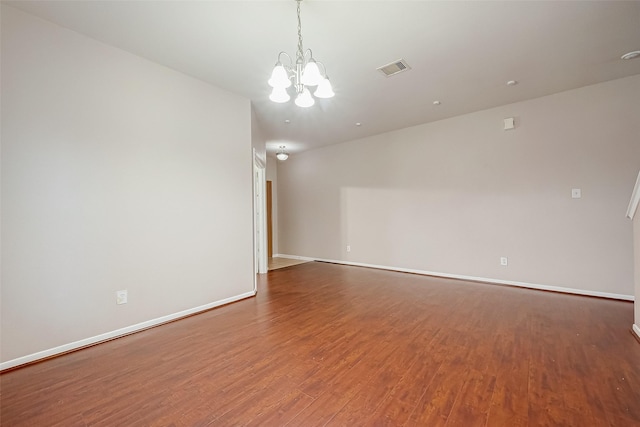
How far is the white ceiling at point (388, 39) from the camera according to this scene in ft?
7.13

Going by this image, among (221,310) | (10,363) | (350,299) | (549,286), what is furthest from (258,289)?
(549,286)

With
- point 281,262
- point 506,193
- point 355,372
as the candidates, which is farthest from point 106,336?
point 506,193

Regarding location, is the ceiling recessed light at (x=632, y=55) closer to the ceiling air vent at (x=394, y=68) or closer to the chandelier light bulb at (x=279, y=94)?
the ceiling air vent at (x=394, y=68)

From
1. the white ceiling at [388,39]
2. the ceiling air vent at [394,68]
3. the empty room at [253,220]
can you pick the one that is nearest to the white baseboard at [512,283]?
the empty room at [253,220]

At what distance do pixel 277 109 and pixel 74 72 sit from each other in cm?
241

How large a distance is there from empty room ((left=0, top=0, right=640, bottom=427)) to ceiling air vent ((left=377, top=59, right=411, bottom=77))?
0.07 ft

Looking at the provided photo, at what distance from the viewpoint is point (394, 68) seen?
306cm

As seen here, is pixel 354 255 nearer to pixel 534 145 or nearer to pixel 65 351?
pixel 534 145

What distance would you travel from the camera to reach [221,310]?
3.33 metres

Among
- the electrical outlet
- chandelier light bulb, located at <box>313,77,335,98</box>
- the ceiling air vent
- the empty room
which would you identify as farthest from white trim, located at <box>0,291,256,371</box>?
the ceiling air vent

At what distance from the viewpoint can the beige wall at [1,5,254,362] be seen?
213 cm

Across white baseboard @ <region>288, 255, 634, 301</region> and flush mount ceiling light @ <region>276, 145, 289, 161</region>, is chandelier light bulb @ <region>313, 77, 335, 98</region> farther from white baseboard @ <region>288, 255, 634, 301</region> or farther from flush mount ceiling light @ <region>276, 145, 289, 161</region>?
flush mount ceiling light @ <region>276, 145, 289, 161</region>

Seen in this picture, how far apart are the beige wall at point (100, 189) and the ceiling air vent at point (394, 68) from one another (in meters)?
2.03

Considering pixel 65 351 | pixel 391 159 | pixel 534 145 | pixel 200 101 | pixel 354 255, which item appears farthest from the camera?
pixel 354 255
